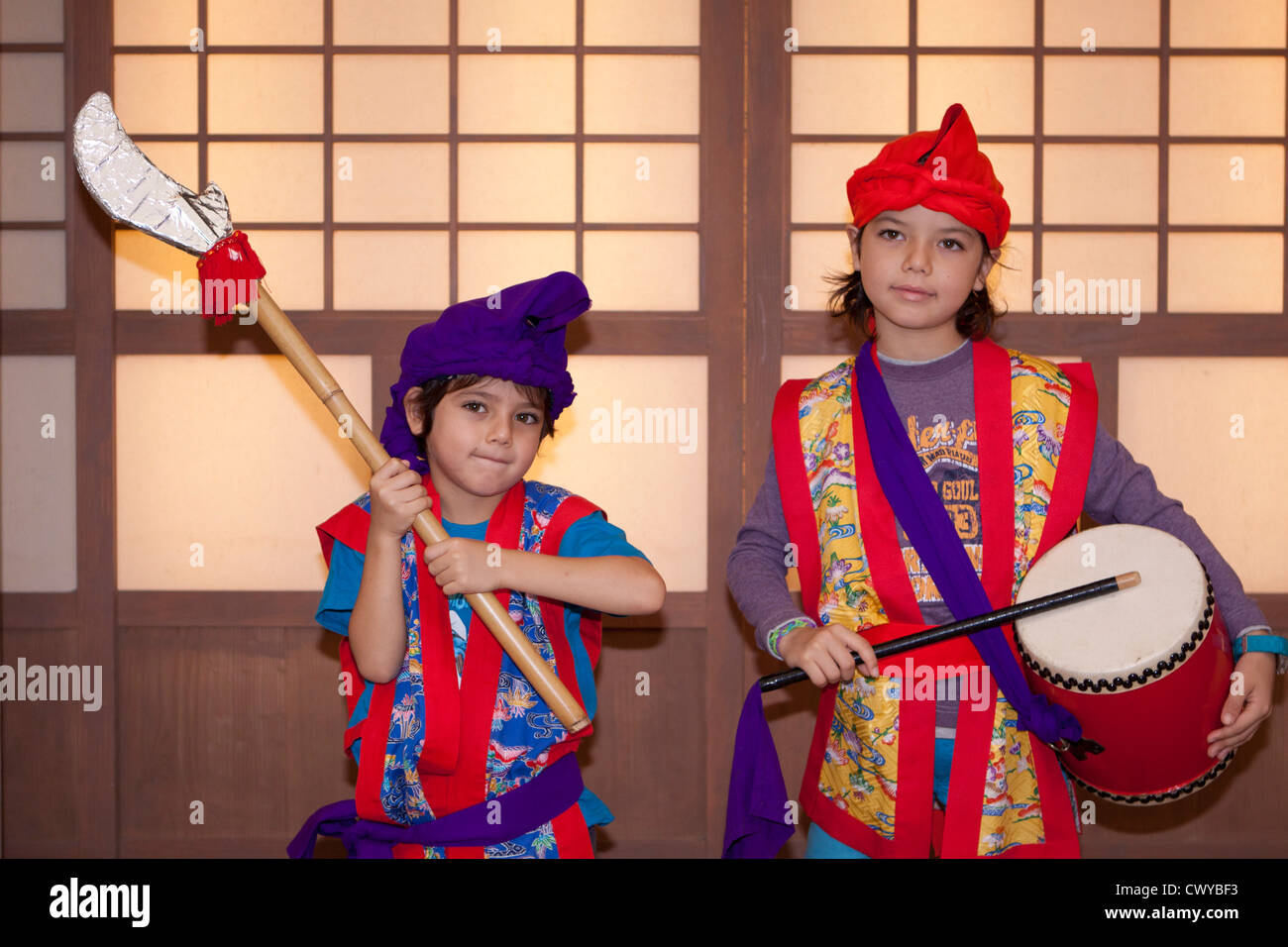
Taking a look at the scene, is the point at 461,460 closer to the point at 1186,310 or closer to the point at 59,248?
the point at 59,248

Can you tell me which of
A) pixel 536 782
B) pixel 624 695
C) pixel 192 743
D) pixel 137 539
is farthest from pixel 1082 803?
pixel 137 539

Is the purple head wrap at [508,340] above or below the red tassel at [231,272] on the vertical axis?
below

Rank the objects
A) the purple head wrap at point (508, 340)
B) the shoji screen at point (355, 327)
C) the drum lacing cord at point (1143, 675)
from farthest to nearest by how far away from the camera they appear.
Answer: the shoji screen at point (355, 327)
the purple head wrap at point (508, 340)
the drum lacing cord at point (1143, 675)

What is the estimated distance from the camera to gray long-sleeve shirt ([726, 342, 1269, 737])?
4.75 feet

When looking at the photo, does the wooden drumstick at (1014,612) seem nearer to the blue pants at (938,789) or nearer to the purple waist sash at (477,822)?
the blue pants at (938,789)

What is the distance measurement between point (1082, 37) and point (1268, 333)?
82 centimetres

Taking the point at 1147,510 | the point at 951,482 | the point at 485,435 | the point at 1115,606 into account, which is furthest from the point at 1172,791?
the point at 485,435

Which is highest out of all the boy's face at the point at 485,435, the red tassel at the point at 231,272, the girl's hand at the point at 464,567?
the red tassel at the point at 231,272

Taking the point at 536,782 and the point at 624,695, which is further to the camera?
the point at 624,695

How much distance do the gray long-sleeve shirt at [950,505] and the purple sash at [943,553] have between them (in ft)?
0.14

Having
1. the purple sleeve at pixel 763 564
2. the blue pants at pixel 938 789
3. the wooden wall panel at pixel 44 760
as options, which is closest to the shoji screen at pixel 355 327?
the wooden wall panel at pixel 44 760

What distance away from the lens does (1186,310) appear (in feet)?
7.94

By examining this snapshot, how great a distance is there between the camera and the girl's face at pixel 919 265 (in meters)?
1.47

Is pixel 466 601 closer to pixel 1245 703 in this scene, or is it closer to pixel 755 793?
pixel 755 793
